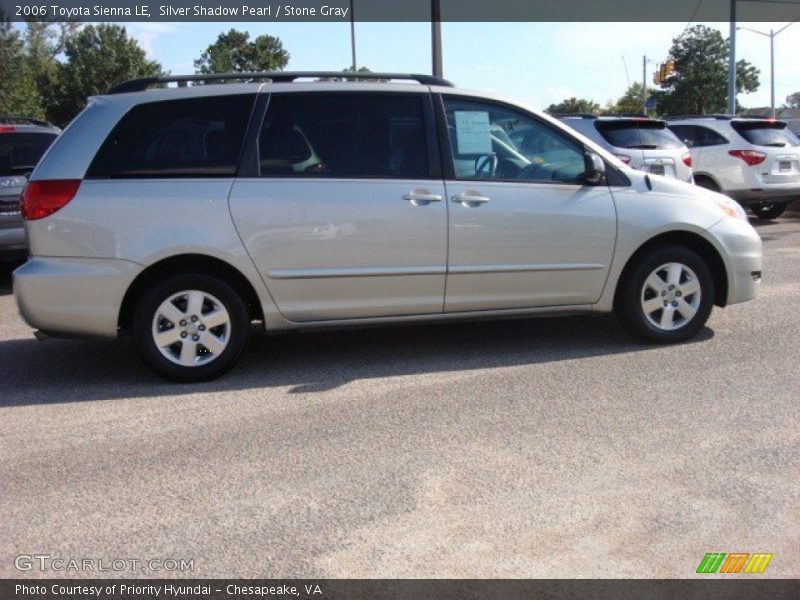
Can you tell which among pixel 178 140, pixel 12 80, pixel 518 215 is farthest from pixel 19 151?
pixel 12 80

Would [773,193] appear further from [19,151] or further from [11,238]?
[11,238]

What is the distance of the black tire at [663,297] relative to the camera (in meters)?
5.77

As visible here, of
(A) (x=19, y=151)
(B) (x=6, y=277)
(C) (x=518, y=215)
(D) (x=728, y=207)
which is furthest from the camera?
(B) (x=6, y=277)

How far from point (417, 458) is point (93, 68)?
51.5 metres

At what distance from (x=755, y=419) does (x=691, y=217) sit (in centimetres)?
185

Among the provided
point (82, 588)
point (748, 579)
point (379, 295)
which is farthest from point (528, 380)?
point (82, 588)

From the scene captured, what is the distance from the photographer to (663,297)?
230 inches

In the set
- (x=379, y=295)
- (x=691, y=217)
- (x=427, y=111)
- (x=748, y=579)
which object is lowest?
(x=748, y=579)

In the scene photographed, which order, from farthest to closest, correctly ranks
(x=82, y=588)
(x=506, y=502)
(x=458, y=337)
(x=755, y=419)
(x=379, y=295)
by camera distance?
(x=458, y=337) → (x=379, y=295) → (x=755, y=419) → (x=506, y=502) → (x=82, y=588)

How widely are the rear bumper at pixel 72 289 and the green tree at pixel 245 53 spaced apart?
50.5 metres

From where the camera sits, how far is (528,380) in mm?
5176

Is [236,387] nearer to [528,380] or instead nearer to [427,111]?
[528,380]

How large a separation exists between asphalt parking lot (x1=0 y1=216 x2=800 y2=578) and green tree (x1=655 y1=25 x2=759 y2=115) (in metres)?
53.8

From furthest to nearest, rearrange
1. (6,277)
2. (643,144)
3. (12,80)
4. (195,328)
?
(12,80) < (643,144) < (6,277) < (195,328)
